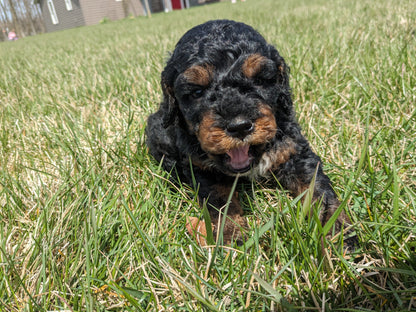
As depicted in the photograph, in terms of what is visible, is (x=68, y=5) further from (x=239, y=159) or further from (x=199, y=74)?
(x=239, y=159)

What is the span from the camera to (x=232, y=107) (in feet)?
6.85

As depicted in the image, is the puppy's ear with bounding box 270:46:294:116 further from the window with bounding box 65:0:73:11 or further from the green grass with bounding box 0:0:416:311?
the window with bounding box 65:0:73:11

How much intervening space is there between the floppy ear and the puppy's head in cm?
8

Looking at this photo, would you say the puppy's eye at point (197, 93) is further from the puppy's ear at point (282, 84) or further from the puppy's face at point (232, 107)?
the puppy's ear at point (282, 84)

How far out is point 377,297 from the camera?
146cm

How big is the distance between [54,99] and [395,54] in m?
4.67

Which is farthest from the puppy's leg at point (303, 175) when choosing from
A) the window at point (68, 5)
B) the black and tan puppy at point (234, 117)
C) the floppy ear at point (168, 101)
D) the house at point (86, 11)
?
the window at point (68, 5)

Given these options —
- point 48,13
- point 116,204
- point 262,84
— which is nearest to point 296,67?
point 262,84

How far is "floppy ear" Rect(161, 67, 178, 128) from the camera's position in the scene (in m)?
2.60

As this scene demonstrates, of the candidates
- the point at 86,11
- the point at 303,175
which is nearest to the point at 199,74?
the point at 303,175

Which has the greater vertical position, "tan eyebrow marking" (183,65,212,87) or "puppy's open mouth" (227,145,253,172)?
"tan eyebrow marking" (183,65,212,87)

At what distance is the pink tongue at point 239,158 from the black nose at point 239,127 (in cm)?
25

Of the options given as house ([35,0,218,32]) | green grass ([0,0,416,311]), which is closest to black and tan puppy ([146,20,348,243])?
green grass ([0,0,416,311])

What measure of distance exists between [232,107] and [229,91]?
19cm
